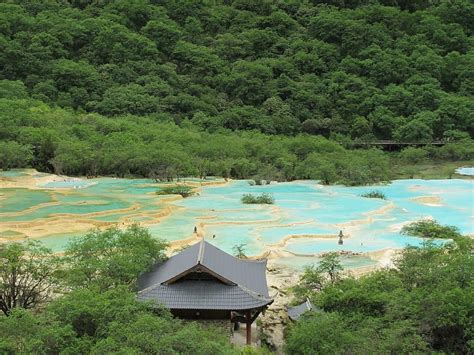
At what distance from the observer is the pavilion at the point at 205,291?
1051 centimetres

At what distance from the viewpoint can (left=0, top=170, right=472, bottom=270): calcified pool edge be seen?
69.1 ft

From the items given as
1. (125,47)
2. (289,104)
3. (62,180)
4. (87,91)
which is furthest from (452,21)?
(62,180)

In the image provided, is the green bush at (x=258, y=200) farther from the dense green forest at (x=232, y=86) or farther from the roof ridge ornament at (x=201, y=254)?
the roof ridge ornament at (x=201, y=254)

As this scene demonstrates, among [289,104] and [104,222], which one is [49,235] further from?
[289,104]

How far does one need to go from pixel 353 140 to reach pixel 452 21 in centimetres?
3019

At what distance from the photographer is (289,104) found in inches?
2368

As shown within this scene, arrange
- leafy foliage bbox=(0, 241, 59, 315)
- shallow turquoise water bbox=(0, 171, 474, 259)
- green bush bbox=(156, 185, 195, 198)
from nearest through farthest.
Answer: leafy foliage bbox=(0, 241, 59, 315) < shallow turquoise water bbox=(0, 171, 474, 259) < green bush bbox=(156, 185, 195, 198)

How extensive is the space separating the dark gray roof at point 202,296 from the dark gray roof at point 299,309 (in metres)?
1.36

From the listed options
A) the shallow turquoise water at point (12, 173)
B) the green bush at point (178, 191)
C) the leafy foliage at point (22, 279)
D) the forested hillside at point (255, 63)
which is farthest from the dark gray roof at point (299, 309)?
the forested hillside at point (255, 63)

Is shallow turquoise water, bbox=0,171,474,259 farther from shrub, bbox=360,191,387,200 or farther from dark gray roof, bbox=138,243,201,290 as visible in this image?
dark gray roof, bbox=138,243,201,290

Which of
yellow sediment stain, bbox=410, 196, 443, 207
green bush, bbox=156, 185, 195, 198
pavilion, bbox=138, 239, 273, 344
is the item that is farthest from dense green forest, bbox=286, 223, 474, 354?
green bush, bbox=156, 185, 195, 198

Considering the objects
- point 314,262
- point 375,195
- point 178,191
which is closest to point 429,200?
point 375,195

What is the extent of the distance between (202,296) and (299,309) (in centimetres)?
253

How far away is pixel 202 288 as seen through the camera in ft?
35.7
